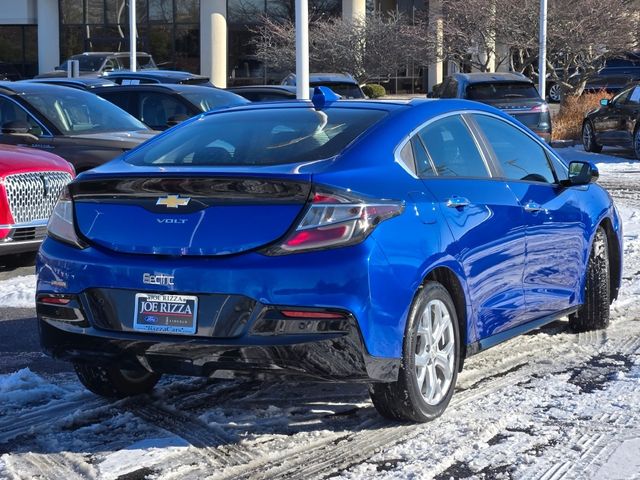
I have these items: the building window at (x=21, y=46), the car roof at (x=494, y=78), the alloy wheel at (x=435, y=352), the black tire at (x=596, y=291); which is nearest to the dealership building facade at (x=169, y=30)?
the building window at (x=21, y=46)

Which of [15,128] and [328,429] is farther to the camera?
[15,128]

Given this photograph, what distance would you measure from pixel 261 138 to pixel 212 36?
4246cm

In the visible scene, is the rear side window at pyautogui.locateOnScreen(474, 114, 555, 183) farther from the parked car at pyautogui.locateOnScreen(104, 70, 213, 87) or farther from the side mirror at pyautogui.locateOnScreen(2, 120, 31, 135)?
the parked car at pyautogui.locateOnScreen(104, 70, 213, 87)

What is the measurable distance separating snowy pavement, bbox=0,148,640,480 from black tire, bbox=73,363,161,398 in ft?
0.21

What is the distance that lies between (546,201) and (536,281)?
50 cm

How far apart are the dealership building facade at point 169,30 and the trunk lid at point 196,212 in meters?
41.5

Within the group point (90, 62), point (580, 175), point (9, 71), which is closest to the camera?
point (580, 175)

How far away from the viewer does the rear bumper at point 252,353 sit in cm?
470

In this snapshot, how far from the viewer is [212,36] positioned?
4709 centimetres

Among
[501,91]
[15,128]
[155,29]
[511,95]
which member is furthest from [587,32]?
[155,29]

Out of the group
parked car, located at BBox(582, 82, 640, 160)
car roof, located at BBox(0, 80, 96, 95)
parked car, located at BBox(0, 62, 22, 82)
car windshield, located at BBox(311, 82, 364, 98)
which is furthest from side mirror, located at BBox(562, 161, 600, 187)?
parked car, located at BBox(0, 62, 22, 82)

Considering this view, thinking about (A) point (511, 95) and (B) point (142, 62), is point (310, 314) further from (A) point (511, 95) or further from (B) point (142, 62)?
(B) point (142, 62)

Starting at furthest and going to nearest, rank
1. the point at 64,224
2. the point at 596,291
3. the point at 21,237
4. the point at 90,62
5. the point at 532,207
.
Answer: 1. the point at 90,62
2. the point at 21,237
3. the point at 596,291
4. the point at 532,207
5. the point at 64,224

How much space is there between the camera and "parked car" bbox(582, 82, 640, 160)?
20.9 m
